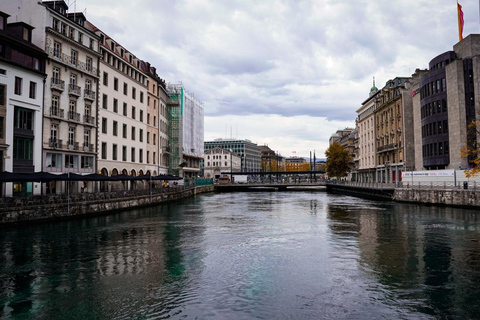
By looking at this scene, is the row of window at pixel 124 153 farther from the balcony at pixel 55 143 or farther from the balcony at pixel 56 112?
the balcony at pixel 56 112

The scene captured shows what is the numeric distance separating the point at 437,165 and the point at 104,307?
209ft

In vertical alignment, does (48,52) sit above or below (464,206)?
above

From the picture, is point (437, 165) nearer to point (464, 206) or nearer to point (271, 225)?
point (464, 206)

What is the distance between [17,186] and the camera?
36.3m

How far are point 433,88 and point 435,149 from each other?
10.6 metres

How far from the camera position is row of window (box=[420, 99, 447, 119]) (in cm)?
5973

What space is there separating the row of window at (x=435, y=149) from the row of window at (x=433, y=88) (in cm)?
884

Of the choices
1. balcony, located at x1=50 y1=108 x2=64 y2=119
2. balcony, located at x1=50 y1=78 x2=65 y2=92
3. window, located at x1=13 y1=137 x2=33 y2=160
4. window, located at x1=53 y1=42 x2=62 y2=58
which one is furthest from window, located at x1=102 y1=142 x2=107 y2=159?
window, located at x1=13 y1=137 x2=33 y2=160

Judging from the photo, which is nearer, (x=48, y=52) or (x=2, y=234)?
(x=2, y=234)

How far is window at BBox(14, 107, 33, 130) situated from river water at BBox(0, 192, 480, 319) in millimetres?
15253

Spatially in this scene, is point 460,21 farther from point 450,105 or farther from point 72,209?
point 72,209

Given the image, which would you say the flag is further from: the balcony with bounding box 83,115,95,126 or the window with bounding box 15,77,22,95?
the window with bounding box 15,77,22,95

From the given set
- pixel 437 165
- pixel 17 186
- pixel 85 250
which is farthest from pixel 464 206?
pixel 17 186

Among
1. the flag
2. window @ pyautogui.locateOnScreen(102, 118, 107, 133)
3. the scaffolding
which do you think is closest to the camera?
window @ pyautogui.locateOnScreen(102, 118, 107, 133)
